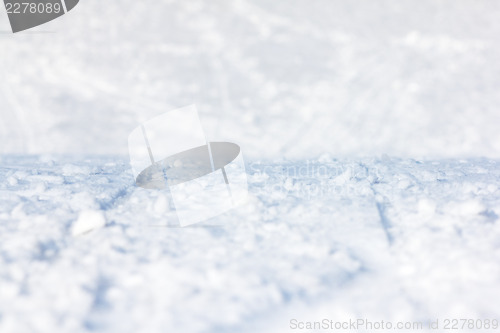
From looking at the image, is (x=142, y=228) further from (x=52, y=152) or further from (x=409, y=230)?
(x=52, y=152)

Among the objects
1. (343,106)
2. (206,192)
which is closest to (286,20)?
(343,106)
